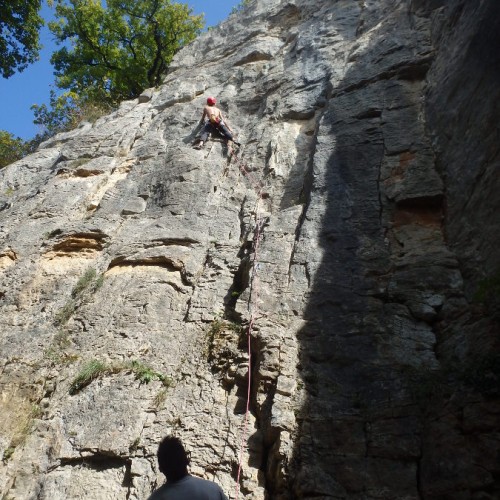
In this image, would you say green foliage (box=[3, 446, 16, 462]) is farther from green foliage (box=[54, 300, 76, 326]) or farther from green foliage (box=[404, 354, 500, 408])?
green foliage (box=[404, 354, 500, 408])

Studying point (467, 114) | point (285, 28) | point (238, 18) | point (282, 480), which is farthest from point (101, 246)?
point (238, 18)

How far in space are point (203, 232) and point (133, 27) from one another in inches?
580

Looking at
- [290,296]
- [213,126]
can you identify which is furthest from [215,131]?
[290,296]

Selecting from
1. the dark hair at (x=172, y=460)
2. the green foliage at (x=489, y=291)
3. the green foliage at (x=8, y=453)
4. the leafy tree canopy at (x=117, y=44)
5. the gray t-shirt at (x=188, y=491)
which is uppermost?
the leafy tree canopy at (x=117, y=44)

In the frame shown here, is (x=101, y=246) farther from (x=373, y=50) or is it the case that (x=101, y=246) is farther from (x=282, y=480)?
(x=373, y=50)

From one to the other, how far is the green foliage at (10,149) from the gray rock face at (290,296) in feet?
26.3

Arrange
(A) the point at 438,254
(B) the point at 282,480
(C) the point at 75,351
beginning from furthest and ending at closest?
1. (C) the point at 75,351
2. (A) the point at 438,254
3. (B) the point at 282,480

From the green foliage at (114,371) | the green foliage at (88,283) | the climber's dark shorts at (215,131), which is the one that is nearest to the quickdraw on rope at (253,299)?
the green foliage at (114,371)

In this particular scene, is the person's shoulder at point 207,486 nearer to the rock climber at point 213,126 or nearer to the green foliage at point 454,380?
the green foliage at point 454,380

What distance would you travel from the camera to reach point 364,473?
4180mm

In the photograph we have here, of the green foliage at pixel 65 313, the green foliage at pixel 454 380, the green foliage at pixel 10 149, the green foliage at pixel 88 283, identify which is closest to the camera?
the green foliage at pixel 454 380

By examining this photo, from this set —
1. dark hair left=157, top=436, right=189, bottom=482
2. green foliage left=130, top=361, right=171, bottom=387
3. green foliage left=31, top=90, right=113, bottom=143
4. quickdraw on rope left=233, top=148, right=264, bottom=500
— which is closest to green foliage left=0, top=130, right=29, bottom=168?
green foliage left=31, top=90, right=113, bottom=143

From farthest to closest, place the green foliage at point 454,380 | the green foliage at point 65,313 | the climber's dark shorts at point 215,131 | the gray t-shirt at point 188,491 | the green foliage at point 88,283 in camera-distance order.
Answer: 1. the climber's dark shorts at point 215,131
2. the green foliage at point 88,283
3. the green foliage at point 65,313
4. the green foliage at point 454,380
5. the gray t-shirt at point 188,491

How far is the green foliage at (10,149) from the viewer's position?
56.2 ft
